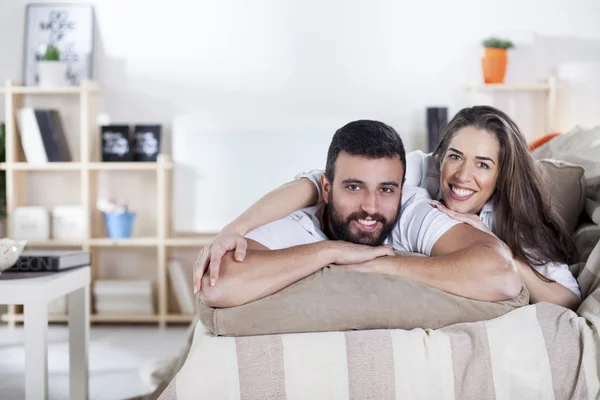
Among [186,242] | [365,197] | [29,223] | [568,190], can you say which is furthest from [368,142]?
[29,223]

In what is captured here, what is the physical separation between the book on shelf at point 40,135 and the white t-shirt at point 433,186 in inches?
96.9

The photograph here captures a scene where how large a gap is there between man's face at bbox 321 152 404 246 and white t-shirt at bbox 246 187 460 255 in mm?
60

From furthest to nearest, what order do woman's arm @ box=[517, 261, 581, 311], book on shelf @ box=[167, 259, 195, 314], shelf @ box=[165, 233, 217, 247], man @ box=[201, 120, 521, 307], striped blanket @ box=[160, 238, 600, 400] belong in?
book on shelf @ box=[167, 259, 195, 314], shelf @ box=[165, 233, 217, 247], woman's arm @ box=[517, 261, 581, 311], man @ box=[201, 120, 521, 307], striped blanket @ box=[160, 238, 600, 400]

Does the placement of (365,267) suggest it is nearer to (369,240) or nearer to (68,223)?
(369,240)

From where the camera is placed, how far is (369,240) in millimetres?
1575

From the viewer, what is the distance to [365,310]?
1.32 m

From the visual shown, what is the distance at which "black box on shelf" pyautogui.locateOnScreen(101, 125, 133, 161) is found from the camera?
13.2 feet

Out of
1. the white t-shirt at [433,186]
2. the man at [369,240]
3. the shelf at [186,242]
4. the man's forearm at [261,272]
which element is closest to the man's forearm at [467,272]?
the man at [369,240]

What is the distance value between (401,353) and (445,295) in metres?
0.16

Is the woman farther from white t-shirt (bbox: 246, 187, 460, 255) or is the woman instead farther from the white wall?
the white wall

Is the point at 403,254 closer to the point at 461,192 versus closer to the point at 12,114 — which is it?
the point at 461,192

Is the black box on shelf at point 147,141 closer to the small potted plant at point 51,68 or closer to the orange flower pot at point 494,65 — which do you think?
the small potted plant at point 51,68

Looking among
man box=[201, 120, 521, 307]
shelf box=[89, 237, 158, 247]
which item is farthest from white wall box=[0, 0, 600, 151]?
man box=[201, 120, 521, 307]

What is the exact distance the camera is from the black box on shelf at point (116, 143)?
4.03m
